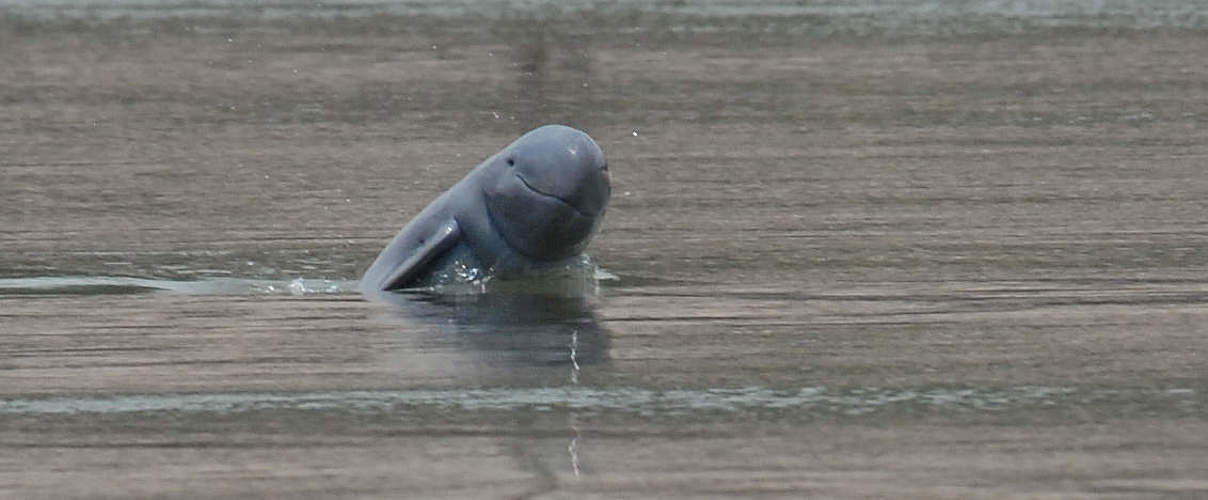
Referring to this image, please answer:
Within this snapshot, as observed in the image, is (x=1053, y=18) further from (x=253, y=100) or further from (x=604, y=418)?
(x=604, y=418)

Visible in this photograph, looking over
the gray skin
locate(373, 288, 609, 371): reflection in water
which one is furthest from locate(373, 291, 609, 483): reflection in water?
the gray skin

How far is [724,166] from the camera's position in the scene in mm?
15039

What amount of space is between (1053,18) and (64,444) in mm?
17651

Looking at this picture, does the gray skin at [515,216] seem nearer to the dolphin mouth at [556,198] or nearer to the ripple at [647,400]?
the dolphin mouth at [556,198]

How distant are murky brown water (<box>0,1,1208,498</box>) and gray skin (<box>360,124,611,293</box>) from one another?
25 cm

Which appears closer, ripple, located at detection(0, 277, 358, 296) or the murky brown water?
the murky brown water

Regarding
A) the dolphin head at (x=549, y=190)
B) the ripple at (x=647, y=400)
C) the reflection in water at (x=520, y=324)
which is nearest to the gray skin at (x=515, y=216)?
the dolphin head at (x=549, y=190)

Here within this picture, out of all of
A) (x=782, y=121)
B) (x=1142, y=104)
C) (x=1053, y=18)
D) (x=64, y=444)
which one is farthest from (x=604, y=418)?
(x=1053, y=18)

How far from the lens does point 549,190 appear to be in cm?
1060

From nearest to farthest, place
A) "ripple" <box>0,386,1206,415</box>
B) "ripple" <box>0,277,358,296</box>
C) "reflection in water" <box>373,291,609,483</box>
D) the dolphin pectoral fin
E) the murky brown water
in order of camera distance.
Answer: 1. the murky brown water
2. "ripple" <box>0,386,1206,415</box>
3. "reflection in water" <box>373,291,609,483</box>
4. the dolphin pectoral fin
5. "ripple" <box>0,277,358,296</box>

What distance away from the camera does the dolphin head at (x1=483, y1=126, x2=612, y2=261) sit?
1060cm

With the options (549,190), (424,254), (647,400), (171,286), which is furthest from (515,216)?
(647,400)

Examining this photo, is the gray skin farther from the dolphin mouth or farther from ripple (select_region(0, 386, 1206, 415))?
A: ripple (select_region(0, 386, 1206, 415))

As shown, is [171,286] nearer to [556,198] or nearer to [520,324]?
[556,198]
